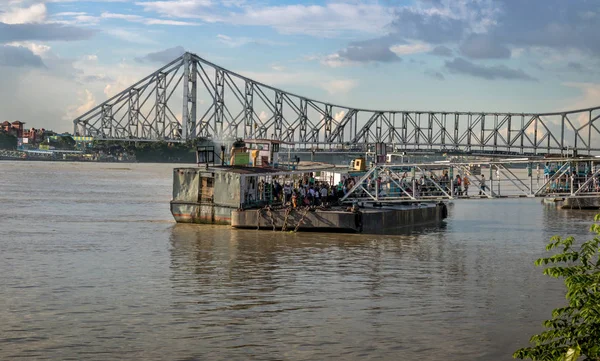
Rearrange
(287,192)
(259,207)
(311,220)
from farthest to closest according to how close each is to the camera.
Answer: (287,192), (259,207), (311,220)

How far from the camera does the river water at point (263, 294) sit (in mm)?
17703

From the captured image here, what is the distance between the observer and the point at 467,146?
188 metres

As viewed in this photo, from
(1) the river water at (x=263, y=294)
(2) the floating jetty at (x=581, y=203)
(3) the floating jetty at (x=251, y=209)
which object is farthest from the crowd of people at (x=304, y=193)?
(2) the floating jetty at (x=581, y=203)

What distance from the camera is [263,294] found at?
76.7 feet

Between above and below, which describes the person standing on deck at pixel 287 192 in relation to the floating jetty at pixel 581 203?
above

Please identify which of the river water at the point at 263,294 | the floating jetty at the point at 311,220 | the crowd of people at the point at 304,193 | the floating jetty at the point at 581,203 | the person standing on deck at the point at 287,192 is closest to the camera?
the river water at the point at 263,294

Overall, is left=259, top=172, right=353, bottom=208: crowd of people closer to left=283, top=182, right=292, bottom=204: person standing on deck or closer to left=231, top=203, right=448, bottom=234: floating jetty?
left=283, top=182, right=292, bottom=204: person standing on deck

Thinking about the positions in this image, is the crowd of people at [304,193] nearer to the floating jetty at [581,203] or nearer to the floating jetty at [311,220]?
the floating jetty at [311,220]

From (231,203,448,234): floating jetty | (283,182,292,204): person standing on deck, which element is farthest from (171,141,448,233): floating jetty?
(283,182,292,204): person standing on deck

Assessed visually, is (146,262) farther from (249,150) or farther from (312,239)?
(249,150)

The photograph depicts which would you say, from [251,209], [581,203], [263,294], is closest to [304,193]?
[251,209]

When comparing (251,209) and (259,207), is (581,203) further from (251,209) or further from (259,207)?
(251,209)

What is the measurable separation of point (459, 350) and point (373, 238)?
2175 centimetres

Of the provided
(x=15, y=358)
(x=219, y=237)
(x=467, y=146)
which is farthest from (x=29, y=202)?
(x=467, y=146)
